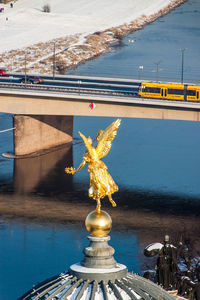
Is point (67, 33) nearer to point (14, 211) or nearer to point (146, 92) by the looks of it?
point (146, 92)

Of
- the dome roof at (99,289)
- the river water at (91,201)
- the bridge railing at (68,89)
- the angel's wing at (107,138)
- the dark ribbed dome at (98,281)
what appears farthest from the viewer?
the bridge railing at (68,89)

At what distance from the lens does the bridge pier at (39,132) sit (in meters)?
97.5

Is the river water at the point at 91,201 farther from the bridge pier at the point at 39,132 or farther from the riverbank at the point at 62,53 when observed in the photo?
the riverbank at the point at 62,53

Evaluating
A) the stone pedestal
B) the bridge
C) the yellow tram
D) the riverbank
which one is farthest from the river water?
the riverbank

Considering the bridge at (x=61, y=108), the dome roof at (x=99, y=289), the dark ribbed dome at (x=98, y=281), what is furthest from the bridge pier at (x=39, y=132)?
the dark ribbed dome at (x=98, y=281)

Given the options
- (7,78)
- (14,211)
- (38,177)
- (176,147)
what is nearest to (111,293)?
(14,211)

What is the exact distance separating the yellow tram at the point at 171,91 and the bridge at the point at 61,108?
1510 millimetres

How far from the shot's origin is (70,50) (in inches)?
6841

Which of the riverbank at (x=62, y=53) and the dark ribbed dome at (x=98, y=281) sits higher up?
the riverbank at (x=62, y=53)

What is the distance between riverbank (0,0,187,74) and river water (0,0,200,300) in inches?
1438

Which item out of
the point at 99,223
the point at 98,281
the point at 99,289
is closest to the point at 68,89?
the point at 99,223

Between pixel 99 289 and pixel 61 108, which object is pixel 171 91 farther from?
pixel 99 289

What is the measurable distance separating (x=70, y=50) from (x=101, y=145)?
514 ft

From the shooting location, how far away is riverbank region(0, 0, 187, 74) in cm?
15812
